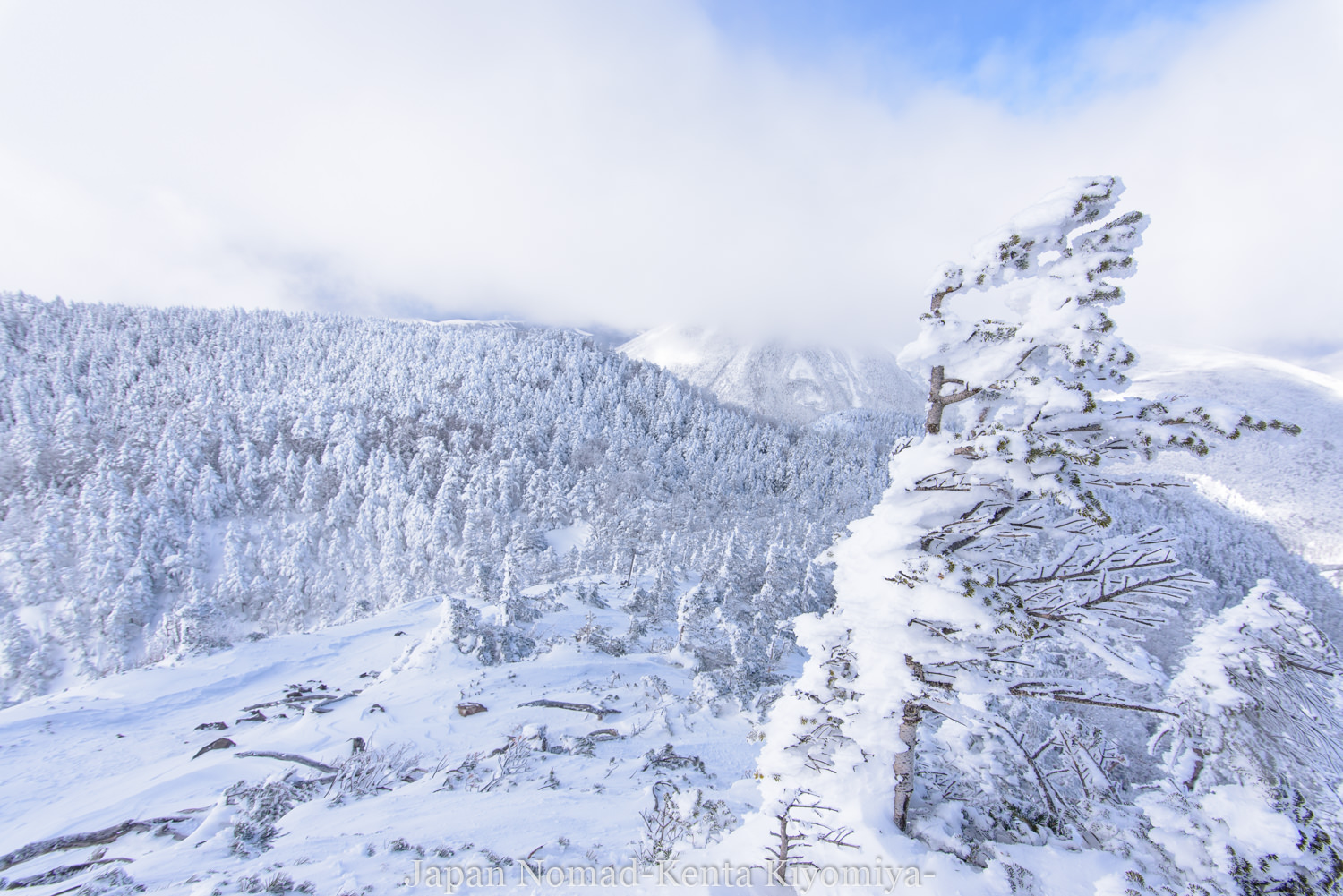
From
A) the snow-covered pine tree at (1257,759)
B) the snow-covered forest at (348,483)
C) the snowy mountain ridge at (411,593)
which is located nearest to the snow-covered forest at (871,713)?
the snow-covered pine tree at (1257,759)

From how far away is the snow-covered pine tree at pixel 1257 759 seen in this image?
14.3ft

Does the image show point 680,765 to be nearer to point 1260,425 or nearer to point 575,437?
point 1260,425

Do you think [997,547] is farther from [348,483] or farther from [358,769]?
[348,483]

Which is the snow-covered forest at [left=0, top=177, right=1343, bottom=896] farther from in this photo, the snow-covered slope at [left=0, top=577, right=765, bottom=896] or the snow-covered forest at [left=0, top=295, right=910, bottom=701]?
the snow-covered forest at [left=0, top=295, right=910, bottom=701]

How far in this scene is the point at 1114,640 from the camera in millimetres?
5125

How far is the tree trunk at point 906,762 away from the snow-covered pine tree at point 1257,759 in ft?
6.72

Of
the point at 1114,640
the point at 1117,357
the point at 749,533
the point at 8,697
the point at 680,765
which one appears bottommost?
the point at 8,697

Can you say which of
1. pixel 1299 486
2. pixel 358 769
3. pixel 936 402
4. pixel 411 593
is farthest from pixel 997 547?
pixel 1299 486

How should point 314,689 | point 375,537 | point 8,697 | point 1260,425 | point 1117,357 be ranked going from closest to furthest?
point 1260,425 < point 1117,357 < point 314,689 < point 8,697 < point 375,537

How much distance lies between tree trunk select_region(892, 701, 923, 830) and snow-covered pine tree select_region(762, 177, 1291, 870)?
0.02 m

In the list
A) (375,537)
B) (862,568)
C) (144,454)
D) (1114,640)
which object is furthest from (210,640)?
(144,454)

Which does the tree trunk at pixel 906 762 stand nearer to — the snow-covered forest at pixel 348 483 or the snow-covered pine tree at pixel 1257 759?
the snow-covered pine tree at pixel 1257 759

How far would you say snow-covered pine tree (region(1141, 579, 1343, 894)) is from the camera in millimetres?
4352

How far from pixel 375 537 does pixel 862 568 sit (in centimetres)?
9310
